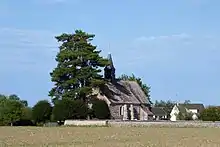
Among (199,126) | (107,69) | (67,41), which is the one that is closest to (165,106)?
(107,69)

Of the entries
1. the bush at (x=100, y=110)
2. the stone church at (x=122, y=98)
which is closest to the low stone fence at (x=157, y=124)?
the bush at (x=100, y=110)

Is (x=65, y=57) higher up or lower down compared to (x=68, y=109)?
higher up

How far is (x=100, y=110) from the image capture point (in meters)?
84.9

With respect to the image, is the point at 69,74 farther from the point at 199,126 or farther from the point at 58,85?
the point at 199,126

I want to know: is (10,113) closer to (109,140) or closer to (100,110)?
(100,110)

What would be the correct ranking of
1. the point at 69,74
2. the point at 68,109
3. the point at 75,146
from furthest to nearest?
the point at 69,74, the point at 68,109, the point at 75,146

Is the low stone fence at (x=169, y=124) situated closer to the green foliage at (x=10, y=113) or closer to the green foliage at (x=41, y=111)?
the green foliage at (x=41, y=111)

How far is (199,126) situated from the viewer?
68500 mm

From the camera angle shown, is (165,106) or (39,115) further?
(165,106)

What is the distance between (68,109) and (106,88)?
57.3 ft

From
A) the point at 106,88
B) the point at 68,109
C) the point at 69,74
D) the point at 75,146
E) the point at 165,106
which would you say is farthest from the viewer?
the point at 165,106

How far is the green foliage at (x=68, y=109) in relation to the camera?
7925 cm

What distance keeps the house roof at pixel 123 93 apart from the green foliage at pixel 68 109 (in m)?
13.2

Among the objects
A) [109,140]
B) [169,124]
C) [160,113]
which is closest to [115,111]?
[169,124]
